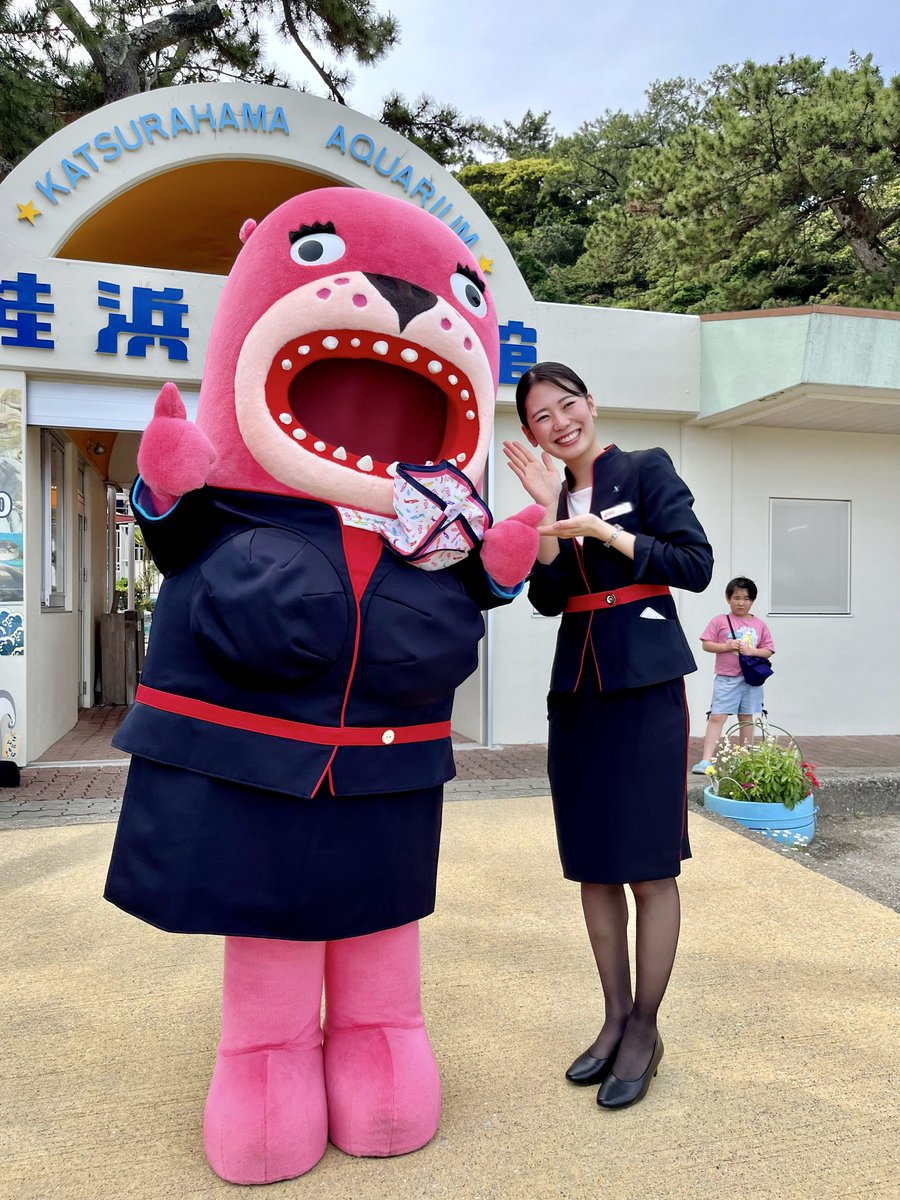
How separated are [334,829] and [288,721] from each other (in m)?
0.26

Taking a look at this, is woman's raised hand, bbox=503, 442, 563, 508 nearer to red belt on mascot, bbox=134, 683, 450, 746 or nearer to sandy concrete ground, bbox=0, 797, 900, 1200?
red belt on mascot, bbox=134, 683, 450, 746

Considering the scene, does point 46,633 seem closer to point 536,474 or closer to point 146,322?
point 146,322

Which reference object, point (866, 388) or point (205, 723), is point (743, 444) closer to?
point (866, 388)

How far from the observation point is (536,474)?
2363mm

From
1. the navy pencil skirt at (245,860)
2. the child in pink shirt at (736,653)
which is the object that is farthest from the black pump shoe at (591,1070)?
the child in pink shirt at (736,653)

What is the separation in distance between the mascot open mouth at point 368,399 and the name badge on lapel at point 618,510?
1.39ft

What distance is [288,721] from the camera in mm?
1960

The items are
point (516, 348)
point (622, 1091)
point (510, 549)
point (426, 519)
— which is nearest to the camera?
point (426, 519)

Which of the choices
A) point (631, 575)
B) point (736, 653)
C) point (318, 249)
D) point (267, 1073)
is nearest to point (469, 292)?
point (318, 249)

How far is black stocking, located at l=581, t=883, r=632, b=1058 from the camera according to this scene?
2414mm

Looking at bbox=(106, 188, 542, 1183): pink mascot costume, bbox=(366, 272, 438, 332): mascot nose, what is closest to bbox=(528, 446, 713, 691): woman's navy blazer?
bbox=(106, 188, 542, 1183): pink mascot costume

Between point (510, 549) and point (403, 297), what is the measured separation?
637 mm

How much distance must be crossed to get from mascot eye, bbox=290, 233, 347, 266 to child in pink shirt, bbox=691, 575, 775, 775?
4.92 m

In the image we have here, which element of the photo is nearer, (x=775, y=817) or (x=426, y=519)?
(x=426, y=519)
